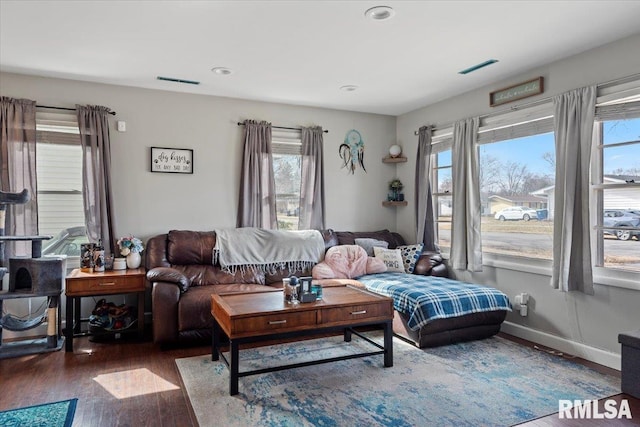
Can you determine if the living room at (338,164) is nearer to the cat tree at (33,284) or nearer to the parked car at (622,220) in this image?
the parked car at (622,220)

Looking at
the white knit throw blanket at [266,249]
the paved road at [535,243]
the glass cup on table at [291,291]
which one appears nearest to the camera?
the glass cup on table at [291,291]

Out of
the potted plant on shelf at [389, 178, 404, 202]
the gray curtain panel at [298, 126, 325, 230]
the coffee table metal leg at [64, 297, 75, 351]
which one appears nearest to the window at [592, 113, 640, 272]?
the potted plant on shelf at [389, 178, 404, 202]

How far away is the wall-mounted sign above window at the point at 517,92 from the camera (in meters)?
3.75

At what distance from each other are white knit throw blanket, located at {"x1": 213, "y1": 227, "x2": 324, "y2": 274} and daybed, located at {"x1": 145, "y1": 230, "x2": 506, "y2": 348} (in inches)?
2.7

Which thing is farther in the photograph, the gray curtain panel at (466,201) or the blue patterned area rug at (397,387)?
the gray curtain panel at (466,201)

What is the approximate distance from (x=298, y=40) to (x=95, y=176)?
247 centimetres

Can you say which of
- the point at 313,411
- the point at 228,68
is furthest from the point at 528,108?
the point at 313,411

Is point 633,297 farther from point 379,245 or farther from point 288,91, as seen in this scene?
point 288,91

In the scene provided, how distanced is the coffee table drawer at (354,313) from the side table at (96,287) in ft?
6.22

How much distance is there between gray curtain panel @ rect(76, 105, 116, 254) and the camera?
4.14 m

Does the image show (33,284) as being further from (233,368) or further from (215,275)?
(233,368)

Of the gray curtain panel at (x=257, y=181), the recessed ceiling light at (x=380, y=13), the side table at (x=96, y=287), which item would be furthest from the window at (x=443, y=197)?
the side table at (x=96, y=287)

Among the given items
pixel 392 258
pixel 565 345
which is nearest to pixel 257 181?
pixel 392 258

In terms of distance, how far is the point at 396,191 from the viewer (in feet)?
18.6
